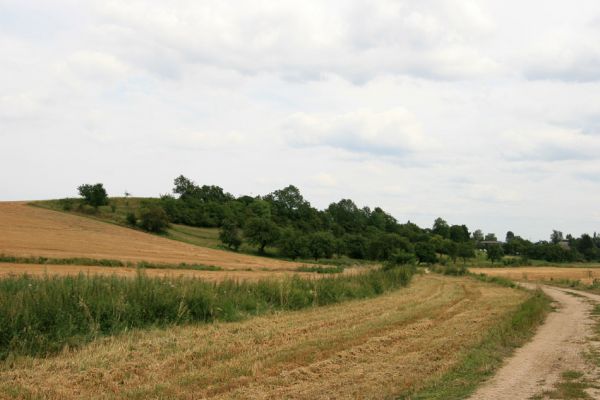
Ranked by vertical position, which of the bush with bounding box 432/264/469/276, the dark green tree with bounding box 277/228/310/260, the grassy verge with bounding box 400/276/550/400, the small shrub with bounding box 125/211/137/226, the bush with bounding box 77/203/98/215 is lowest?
the grassy verge with bounding box 400/276/550/400

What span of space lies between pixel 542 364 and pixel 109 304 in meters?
9.70

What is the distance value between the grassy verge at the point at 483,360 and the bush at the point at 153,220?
7816cm

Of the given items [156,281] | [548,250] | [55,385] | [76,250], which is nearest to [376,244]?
[548,250]

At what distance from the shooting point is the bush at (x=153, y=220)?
3558 inches

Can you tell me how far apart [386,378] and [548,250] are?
472ft

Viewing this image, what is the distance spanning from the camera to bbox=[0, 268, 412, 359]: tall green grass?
11383 mm

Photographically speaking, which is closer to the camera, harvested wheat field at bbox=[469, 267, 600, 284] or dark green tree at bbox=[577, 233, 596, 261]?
harvested wheat field at bbox=[469, 267, 600, 284]

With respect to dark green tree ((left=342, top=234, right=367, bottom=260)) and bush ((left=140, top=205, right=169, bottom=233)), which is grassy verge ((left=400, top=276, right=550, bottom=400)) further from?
dark green tree ((left=342, top=234, right=367, bottom=260))

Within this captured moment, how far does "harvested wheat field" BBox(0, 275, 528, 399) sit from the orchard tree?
8531cm

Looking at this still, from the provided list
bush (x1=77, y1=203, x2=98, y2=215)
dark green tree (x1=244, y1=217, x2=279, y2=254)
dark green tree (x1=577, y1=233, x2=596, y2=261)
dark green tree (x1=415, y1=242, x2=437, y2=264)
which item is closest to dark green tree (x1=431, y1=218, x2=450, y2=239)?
dark green tree (x1=577, y1=233, x2=596, y2=261)

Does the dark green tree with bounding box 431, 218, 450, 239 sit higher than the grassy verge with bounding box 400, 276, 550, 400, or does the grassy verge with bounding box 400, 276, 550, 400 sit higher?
the dark green tree with bounding box 431, 218, 450, 239

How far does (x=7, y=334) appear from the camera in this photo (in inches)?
437

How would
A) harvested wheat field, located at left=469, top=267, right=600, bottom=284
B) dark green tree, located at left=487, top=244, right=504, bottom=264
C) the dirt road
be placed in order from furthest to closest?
dark green tree, located at left=487, top=244, right=504, bottom=264, harvested wheat field, located at left=469, top=267, right=600, bottom=284, the dirt road

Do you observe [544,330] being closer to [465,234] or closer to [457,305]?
[457,305]
